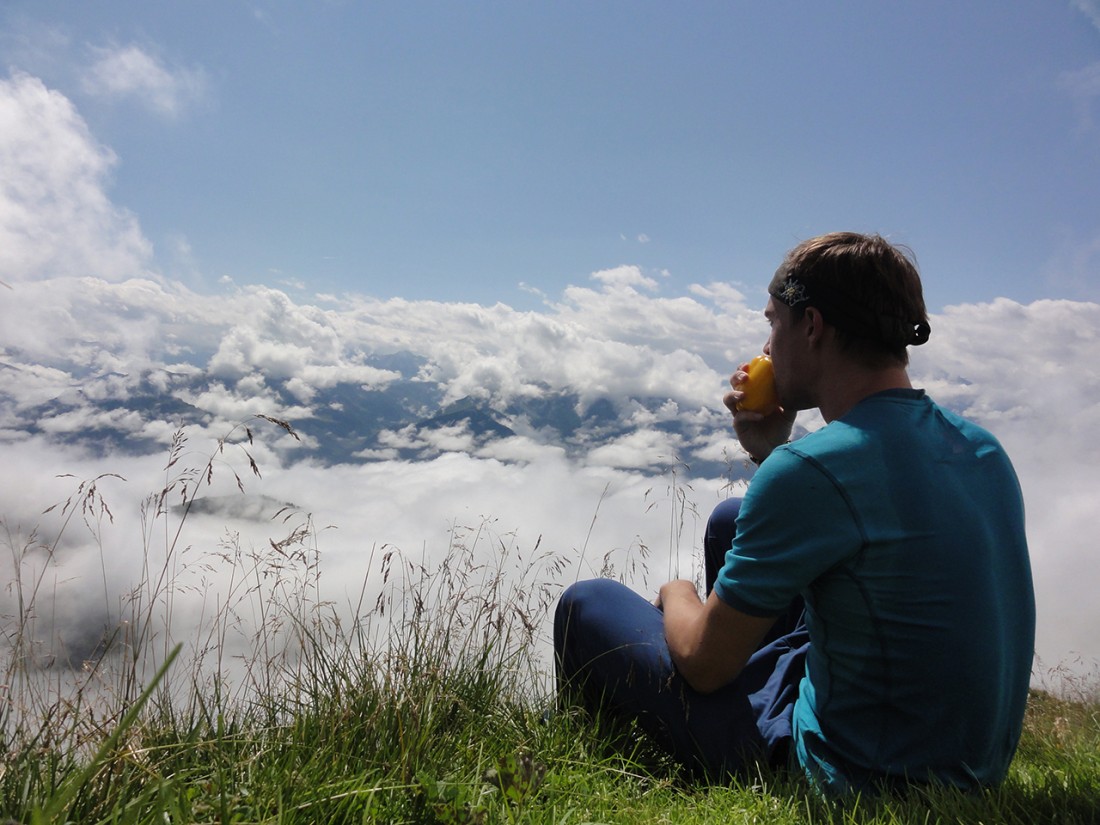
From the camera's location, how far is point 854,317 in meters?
2.09

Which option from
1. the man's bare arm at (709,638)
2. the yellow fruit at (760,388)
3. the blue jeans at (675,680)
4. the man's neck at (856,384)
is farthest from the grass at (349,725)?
the yellow fruit at (760,388)

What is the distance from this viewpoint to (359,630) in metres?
2.90

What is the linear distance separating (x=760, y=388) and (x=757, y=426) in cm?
17

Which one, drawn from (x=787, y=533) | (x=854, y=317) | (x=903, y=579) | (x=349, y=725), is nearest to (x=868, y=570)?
(x=903, y=579)

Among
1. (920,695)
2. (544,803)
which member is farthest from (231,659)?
(920,695)

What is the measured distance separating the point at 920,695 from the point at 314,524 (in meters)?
2.85

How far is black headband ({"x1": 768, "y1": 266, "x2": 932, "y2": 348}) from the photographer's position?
6.75 ft

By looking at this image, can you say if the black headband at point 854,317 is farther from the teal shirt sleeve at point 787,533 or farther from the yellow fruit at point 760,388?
the yellow fruit at point 760,388

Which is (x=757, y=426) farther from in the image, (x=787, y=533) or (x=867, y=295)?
(x=787, y=533)

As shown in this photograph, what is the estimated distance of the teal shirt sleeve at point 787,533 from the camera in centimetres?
182

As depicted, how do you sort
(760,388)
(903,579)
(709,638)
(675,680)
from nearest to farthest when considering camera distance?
(903,579) < (709,638) < (675,680) < (760,388)

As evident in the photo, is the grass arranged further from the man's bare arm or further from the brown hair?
the brown hair

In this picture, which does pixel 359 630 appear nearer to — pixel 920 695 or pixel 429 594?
pixel 429 594

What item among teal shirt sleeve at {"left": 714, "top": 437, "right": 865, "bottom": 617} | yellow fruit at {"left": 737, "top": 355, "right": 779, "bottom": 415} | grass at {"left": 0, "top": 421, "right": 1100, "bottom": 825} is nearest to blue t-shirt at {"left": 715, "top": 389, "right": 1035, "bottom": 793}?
teal shirt sleeve at {"left": 714, "top": 437, "right": 865, "bottom": 617}
